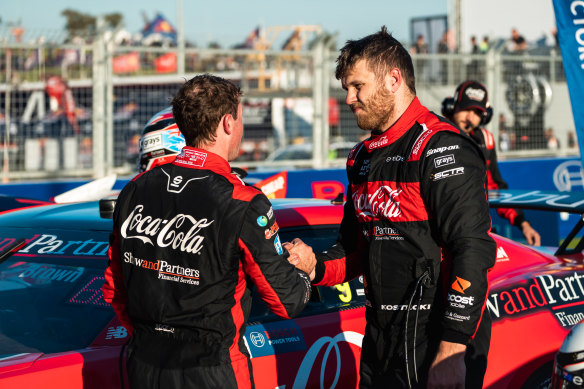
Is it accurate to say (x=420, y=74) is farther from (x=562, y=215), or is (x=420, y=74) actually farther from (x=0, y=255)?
(x=0, y=255)

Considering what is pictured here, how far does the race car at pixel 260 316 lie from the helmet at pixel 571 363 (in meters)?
0.72

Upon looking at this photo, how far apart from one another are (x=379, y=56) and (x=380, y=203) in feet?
1.61

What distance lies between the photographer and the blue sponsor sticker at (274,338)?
A: 2.85 meters

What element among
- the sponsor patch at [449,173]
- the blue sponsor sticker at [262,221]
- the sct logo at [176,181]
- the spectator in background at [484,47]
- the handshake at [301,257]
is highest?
the spectator in background at [484,47]

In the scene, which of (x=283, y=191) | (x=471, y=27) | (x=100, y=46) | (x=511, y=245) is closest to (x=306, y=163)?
(x=100, y=46)

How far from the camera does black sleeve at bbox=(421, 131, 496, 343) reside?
229 cm

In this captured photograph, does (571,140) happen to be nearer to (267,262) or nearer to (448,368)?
(448,368)

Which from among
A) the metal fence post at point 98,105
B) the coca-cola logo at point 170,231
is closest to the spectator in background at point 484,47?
the metal fence post at point 98,105

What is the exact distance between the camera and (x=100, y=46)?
27.3ft

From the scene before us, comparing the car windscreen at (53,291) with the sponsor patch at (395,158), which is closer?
the sponsor patch at (395,158)

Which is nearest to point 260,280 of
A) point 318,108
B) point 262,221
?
point 262,221

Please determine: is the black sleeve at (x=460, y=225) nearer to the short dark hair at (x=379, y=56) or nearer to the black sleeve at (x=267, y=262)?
the short dark hair at (x=379, y=56)

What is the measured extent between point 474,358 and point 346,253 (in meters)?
0.62

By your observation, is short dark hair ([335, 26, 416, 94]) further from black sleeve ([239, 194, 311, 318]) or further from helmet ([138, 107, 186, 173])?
helmet ([138, 107, 186, 173])
